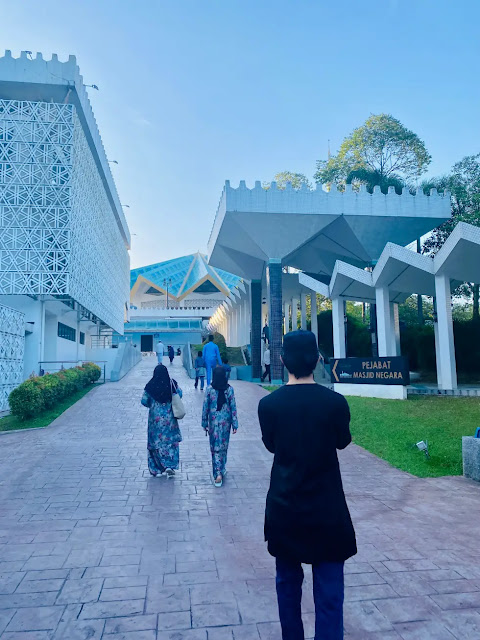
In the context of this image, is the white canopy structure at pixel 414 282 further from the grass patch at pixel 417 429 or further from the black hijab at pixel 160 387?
the black hijab at pixel 160 387

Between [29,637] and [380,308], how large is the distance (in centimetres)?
1517

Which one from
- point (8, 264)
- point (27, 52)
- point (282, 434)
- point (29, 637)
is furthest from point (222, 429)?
point (27, 52)

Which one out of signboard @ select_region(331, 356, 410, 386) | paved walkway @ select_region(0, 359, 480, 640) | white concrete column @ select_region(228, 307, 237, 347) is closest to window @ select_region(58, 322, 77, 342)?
white concrete column @ select_region(228, 307, 237, 347)

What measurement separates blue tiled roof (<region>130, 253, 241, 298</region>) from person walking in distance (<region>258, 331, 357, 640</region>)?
212ft

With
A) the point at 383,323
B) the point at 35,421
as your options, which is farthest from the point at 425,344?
the point at 35,421

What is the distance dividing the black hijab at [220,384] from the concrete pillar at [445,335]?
32.4ft

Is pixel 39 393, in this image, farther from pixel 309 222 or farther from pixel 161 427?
pixel 309 222

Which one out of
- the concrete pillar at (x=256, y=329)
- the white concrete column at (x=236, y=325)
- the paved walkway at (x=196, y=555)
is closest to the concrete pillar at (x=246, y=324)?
the white concrete column at (x=236, y=325)

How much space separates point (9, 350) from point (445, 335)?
1312cm

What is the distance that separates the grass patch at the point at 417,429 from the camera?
6.72m

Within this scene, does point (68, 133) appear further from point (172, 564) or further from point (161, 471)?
point (172, 564)

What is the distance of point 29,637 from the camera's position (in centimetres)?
264

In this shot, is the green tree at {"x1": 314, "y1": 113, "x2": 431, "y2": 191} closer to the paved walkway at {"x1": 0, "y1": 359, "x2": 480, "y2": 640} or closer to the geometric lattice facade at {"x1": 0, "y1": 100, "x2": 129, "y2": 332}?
the geometric lattice facade at {"x1": 0, "y1": 100, "x2": 129, "y2": 332}

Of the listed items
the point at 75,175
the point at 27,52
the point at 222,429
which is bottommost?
the point at 222,429
